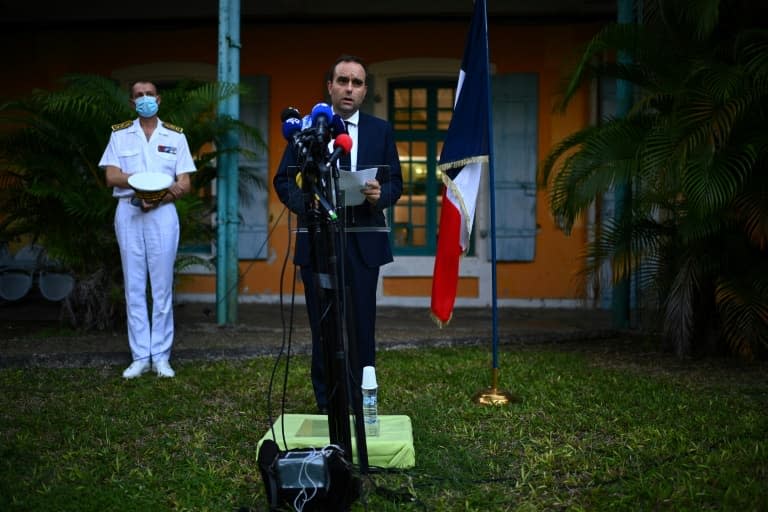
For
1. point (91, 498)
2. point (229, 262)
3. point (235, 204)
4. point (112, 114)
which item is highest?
point (112, 114)

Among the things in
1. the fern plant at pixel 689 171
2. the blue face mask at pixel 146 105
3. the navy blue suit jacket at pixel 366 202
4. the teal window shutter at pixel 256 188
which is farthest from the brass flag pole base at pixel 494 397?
the teal window shutter at pixel 256 188

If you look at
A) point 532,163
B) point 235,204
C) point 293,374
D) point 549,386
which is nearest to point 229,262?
point 235,204

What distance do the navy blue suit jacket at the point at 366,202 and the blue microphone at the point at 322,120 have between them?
0.83 metres

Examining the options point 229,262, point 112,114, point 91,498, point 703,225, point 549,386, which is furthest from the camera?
point 229,262

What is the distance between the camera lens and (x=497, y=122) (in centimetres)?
960

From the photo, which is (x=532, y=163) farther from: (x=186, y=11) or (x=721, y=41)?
(x=186, y=11)

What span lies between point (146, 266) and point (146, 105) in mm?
1100

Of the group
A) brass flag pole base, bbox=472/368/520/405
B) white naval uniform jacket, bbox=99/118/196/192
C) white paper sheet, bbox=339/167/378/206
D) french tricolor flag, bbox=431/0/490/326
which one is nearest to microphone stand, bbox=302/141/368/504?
white paper sheet, bbox=339/167/378/206

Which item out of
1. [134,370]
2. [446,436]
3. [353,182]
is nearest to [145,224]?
[134,370]

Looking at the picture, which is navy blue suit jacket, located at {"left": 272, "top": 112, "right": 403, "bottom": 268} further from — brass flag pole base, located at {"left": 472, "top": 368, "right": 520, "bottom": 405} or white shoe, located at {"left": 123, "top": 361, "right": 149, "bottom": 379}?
white shoe, located at {"left": 123, "top": 361, "right": 149, "bottom": 379}

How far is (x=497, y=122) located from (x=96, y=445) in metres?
6.76

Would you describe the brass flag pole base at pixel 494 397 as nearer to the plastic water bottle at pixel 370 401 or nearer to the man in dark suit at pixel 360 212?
the man in dark suit at pixel 360 212

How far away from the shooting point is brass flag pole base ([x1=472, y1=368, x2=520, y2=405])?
479 cm

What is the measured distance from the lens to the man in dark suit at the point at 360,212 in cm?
389
